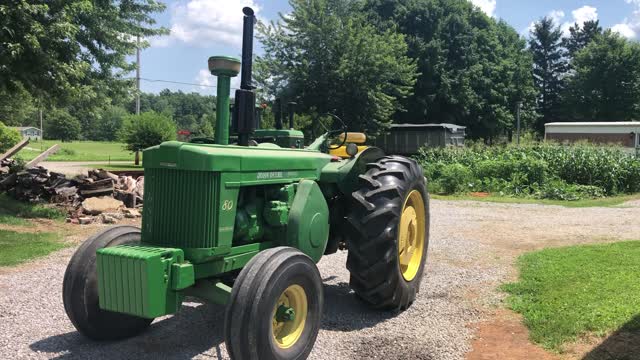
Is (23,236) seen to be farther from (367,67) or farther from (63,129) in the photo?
(63,129)

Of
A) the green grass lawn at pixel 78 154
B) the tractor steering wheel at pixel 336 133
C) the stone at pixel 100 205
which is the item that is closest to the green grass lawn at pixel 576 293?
the tractor steering wheel at pixel 336 133

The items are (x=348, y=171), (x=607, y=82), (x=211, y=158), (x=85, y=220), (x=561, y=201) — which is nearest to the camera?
(x=211, y=158)

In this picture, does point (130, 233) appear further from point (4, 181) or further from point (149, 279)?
point (4, 181)

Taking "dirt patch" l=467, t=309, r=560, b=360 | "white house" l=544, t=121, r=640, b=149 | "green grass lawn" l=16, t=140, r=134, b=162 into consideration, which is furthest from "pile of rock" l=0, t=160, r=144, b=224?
"white house" l=544, t=121, r=640, b=149

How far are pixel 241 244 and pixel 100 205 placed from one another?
27.4 ft

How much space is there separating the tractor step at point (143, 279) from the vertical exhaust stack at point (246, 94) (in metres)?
1.34

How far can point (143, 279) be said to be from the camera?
12.1 ft

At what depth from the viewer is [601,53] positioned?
162 ft

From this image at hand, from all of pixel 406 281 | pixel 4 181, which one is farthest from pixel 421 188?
pixel 4 181

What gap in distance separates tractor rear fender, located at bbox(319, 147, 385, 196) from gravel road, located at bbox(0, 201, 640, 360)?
1217 mm

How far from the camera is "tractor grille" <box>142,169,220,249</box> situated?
404cm

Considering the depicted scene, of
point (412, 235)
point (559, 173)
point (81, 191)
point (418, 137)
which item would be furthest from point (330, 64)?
point (412, 235)

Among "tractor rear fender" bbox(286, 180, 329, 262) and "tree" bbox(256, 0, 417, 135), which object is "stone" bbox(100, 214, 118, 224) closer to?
"tractor rear fender" bbox(286, 180, 329, 262)

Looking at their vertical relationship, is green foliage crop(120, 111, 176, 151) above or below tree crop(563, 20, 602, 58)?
below
